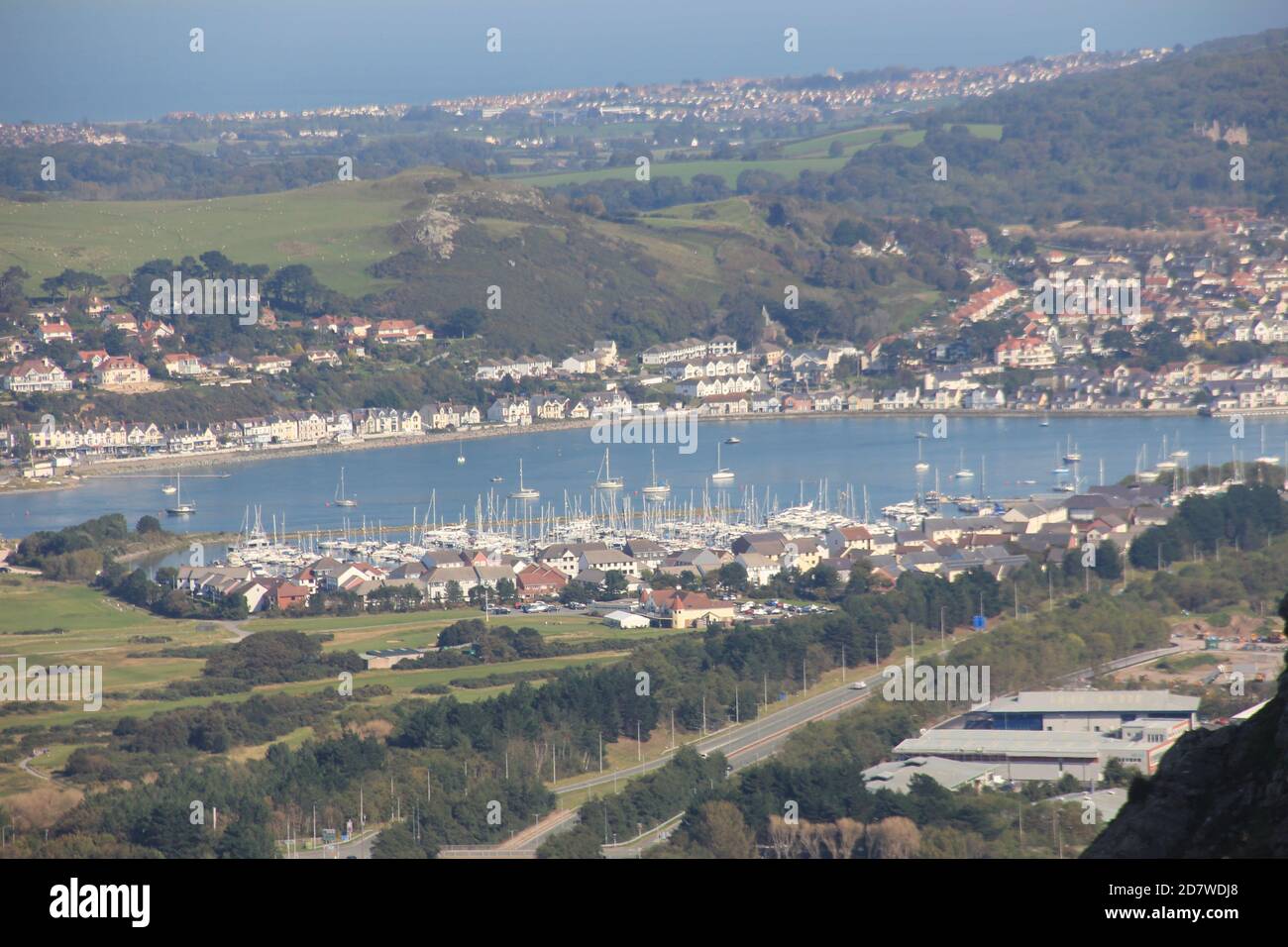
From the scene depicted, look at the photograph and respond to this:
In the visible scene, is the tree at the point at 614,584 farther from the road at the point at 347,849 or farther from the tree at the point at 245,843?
the tree at the point at 245,843

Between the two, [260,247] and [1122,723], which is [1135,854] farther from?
[260,247]

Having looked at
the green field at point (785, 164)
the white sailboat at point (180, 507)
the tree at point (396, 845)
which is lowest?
the tree at point (396, 845)

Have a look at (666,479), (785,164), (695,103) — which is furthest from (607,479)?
(695,103)

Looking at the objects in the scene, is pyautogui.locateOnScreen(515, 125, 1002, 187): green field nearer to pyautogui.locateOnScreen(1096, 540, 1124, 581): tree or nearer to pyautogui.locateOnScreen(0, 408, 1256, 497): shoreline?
pyautogui.locateOnScreen(0, 408, 1256, 497): shoreline

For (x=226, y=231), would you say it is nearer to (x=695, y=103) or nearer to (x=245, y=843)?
(x=245, y=843)

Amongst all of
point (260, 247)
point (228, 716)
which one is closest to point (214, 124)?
point (260, 247)

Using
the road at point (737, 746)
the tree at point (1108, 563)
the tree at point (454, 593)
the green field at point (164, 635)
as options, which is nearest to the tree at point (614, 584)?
the green field at point (164, 635)
